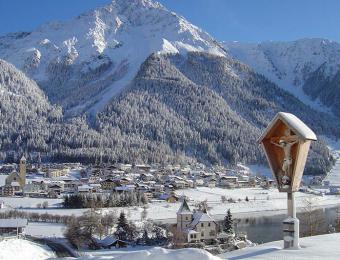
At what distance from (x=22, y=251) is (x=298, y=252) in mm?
32574

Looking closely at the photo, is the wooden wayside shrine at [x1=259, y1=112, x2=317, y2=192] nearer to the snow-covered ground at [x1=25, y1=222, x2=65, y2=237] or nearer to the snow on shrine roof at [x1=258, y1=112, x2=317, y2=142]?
the snow on shrine roof at [x1=258, y1=112, x2=317, y2=142]

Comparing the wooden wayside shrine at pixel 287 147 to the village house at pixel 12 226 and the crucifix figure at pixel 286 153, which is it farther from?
the village house at pixel 12 226

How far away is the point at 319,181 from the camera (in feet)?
460

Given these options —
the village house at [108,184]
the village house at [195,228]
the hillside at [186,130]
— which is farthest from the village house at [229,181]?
the village house at [195,228]

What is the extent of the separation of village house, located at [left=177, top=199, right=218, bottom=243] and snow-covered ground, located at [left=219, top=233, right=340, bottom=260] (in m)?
38.9

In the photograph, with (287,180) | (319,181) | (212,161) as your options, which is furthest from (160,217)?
(212,161)

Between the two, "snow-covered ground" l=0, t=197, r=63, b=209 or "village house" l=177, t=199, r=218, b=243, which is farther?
"snow-covered ground" l=0, t=197, r=63, b=209

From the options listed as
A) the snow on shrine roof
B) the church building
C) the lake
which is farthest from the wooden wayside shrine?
the church building

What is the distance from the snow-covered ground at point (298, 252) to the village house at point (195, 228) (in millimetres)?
38869

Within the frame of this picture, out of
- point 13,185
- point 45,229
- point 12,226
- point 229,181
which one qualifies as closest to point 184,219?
point 45,229

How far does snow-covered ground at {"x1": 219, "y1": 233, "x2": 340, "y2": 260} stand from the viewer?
9203mm

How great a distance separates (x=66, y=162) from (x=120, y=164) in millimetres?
18348

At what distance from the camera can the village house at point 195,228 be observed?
49.6 m

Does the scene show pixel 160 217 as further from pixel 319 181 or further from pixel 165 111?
pixel 165 111
